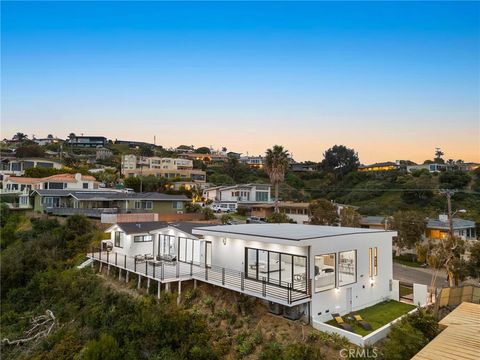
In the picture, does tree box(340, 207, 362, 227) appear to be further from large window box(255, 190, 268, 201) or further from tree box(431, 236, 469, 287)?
large window box(255, 190, 268, 201)

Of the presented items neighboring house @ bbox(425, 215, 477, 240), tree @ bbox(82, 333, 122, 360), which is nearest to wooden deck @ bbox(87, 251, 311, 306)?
tree @ bbox(82, 333, 122, 360)

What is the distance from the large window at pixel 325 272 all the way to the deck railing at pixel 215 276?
0.70 m

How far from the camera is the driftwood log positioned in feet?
57.1

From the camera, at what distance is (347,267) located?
1442cm

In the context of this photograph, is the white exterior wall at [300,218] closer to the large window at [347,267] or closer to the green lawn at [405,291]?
the green lawn at [405,291]

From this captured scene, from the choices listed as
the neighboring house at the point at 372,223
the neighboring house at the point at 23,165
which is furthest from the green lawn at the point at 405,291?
the neighboring house at the point at 23,165

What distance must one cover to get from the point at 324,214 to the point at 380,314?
810 inches

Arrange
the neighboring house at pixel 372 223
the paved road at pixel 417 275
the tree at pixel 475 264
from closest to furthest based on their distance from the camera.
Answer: the tree at pixel 475 264 < the paved road at pixel 417 275 < the neighboring house at pixel 372 223

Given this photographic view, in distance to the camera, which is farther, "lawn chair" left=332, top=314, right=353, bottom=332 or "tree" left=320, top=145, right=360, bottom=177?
"tree" left=320, top=145, right=360, bottom=177

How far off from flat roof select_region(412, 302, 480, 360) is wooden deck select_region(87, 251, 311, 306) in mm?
5125

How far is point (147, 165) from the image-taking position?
76.6 m

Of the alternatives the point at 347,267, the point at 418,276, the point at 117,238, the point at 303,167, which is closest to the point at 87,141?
the point at 303,167

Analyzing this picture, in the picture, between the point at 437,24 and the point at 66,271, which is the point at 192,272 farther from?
the point at 437,24

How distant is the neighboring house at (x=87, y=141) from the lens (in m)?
122
